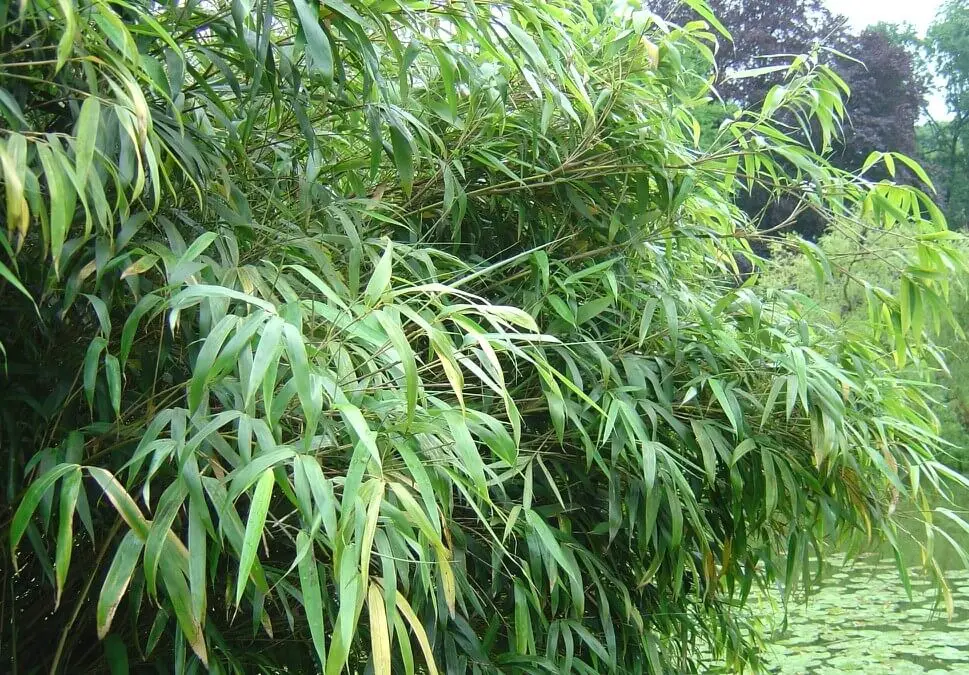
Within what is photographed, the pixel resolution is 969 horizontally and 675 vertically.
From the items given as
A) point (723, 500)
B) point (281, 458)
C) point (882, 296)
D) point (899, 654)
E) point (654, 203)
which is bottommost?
point (899, 654)

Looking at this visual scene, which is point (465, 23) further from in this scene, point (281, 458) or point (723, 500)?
point (723, 500)

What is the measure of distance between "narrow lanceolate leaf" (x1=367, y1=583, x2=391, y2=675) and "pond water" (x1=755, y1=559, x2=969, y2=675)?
301 cm

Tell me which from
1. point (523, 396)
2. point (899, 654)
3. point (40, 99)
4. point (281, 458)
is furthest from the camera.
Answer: point (899, 654)

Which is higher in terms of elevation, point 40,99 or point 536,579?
point 40,99

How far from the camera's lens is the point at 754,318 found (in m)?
1.87

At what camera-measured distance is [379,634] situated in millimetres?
945

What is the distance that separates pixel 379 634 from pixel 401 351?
290 millimetres

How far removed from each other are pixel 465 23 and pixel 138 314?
71 cm

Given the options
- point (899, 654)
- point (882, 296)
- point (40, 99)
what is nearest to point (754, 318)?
point (882, 296)

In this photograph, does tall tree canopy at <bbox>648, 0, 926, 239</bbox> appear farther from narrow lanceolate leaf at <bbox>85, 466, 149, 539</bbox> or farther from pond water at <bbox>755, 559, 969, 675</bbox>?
narrow lanceolate leaf at <bbox>85, 466, 149, 539</bbox>

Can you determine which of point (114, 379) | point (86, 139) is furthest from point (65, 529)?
point (86, 139)

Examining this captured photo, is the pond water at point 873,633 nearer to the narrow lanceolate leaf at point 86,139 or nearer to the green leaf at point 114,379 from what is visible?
the green leaf at point 114,379

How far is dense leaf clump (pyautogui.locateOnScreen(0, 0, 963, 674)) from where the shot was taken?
3.45 feet

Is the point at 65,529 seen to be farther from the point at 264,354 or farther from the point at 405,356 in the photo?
the point at 405,356
